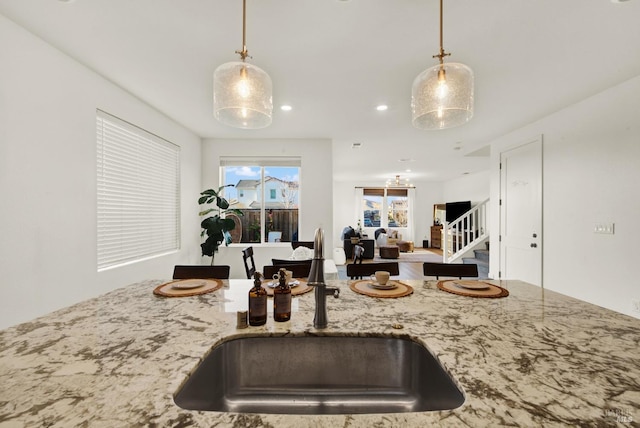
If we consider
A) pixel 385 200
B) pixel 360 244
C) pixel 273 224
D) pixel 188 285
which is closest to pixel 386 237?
pixel 385 200

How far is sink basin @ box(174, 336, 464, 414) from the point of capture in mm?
894

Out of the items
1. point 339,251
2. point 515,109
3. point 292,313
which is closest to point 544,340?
point 292,313

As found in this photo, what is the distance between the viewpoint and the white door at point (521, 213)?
3.45m

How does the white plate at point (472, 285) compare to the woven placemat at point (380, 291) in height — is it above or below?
above

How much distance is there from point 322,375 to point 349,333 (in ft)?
0.61

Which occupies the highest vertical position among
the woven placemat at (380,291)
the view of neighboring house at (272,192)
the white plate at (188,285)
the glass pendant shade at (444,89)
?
the glass pendant shade at (444,89)

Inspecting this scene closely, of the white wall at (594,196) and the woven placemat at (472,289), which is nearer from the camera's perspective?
the woven placemat at (472,289)

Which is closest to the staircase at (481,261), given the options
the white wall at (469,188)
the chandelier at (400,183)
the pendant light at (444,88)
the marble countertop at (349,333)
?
the white wall at (469,188)

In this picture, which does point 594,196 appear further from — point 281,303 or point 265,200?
point 265,200

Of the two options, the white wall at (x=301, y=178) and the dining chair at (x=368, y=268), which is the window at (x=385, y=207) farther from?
the dining chair at (x=368, y=268)

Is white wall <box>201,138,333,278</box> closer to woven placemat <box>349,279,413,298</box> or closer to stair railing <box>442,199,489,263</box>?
woven placemat <box>349,279,413,298</box>

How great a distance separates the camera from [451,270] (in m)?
1.90

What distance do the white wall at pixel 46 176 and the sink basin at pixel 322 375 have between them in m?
1.97

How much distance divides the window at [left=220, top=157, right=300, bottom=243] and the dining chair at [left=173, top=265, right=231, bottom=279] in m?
2.84
